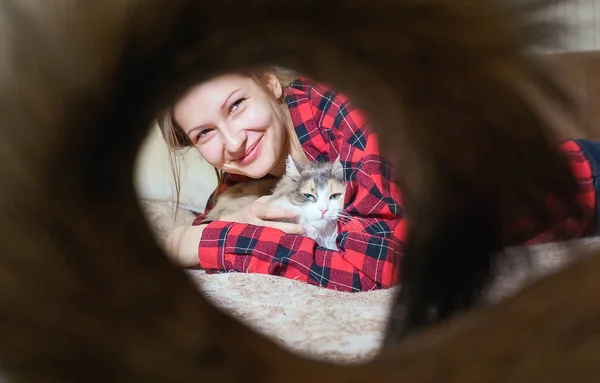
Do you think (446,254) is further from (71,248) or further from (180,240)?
(180,240)

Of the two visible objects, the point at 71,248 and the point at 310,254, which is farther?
the point at 310,254

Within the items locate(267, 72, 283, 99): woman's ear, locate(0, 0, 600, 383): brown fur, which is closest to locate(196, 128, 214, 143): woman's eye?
locate(267, 72, 283, 99): woman's ear

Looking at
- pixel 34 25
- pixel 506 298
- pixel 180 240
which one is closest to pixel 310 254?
pixel 180 240

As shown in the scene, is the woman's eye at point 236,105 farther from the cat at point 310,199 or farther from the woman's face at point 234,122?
the cat at point 310,199

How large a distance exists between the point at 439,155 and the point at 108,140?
235mm

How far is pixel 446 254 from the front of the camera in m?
0.44

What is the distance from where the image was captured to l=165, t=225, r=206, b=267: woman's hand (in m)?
1.13

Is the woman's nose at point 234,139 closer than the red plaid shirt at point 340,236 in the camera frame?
No

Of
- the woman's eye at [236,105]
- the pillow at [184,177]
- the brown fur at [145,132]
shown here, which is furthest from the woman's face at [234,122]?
the brown fur at [145,132]

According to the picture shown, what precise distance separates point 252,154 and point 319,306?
0.66 m

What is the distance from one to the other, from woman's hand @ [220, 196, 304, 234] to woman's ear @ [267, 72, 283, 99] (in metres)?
0.29

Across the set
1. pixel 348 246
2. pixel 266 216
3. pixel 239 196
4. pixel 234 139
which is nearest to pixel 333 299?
pixel 348 246

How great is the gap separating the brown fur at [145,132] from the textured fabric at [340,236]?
434 millimetres

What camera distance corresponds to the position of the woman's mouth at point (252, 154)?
1.26 m
